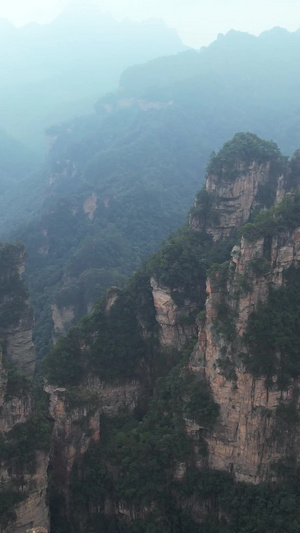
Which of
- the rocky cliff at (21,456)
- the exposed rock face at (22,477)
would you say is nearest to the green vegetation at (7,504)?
the rocky cliff at (21,456)

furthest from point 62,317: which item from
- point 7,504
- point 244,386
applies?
point 7,504

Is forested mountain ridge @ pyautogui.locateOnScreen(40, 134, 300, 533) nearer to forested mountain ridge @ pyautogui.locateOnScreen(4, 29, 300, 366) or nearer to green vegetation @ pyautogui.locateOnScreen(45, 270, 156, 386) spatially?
green vegetation @ pyautogui.locateOnScreen(45, 270, 156, 386)

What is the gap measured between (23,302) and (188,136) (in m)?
57.6

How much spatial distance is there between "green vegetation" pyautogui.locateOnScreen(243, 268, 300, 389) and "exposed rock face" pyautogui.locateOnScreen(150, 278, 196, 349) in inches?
231

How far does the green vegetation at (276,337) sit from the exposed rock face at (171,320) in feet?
19.2

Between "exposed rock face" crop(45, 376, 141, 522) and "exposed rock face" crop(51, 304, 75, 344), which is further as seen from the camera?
"exposed rock face" crop(51, 304, 75, 344)

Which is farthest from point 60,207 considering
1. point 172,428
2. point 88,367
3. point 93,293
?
point 172,428

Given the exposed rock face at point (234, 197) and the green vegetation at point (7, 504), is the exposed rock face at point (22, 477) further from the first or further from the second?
the exposed rock face at point (234, 197)

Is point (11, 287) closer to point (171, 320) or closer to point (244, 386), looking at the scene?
point (171, 320)

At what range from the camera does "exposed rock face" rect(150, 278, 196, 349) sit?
88.1 feet

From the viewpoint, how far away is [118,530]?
22406 mm

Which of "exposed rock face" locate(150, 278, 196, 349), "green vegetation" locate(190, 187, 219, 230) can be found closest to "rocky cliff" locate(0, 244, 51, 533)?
"exposed rock face" locate(150, 278, 196, 349)

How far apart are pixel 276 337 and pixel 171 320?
269 inches

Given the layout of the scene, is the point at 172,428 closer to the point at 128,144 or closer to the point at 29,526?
the point at 29,526
